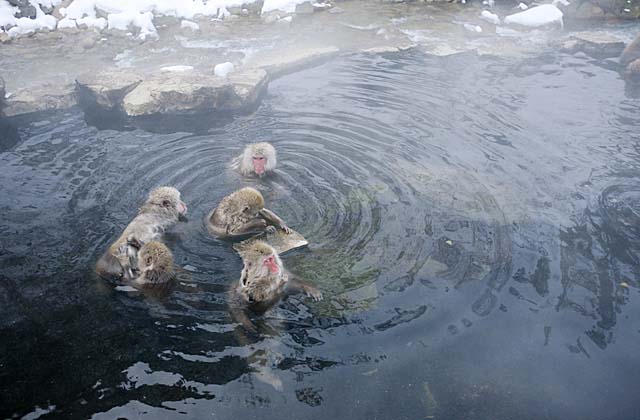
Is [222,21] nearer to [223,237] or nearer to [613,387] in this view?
[223,237]

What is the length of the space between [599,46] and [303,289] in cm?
1078

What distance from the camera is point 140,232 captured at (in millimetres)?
5156

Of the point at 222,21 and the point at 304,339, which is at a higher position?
the point at 222,21

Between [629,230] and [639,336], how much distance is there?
5.62ft

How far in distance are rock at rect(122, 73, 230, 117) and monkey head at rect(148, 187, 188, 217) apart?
314 cm

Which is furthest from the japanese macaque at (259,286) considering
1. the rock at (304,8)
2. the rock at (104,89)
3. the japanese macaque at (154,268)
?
the rock at (304,8)

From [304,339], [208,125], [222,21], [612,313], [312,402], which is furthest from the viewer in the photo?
[222,21]

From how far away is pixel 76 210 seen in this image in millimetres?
5785

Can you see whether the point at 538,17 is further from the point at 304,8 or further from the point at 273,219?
the point at 273,219

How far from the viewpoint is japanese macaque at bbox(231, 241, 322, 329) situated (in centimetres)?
438

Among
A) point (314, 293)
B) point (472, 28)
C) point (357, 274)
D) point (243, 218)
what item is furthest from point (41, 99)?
point (472, 28)

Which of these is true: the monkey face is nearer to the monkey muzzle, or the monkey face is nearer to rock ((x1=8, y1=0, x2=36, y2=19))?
A: the monkey muzzle

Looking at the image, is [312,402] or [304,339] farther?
[304,339]

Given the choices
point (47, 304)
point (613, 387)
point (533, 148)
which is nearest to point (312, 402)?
point (613, 387)
